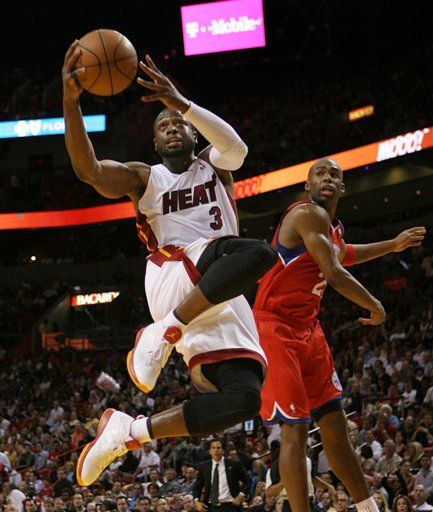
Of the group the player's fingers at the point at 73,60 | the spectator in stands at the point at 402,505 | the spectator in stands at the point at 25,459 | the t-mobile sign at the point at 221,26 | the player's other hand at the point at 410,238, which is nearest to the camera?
the player's fingers at the point at 73,60

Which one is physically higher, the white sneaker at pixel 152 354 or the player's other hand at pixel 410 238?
the player's other hand at pixel 410 238

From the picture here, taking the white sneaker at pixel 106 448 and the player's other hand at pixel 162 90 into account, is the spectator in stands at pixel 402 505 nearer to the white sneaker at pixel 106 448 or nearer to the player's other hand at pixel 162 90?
the white sneaker at pixel 106 448

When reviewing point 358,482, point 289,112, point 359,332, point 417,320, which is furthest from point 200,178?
point 289,112

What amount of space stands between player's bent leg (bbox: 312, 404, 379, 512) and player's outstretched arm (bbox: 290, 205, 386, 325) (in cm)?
69

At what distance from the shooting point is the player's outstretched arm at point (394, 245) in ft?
20.2

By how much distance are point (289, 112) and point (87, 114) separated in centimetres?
730

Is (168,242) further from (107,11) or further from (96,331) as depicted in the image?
(107,11)

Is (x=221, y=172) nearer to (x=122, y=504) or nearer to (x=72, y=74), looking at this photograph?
(x=72, y=74)

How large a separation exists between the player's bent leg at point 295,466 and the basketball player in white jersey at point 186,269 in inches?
34.4

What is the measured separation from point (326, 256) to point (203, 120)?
1339 millimetres

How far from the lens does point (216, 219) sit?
4941 mm

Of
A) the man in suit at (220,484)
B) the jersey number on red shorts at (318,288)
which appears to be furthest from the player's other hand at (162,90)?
the man in suit at (220,484)

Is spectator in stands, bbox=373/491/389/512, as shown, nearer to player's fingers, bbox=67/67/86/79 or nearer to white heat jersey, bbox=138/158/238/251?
white heat jersey, bbox=138/158/238/251

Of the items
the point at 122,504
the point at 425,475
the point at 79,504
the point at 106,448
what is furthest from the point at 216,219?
the point at 79,504
